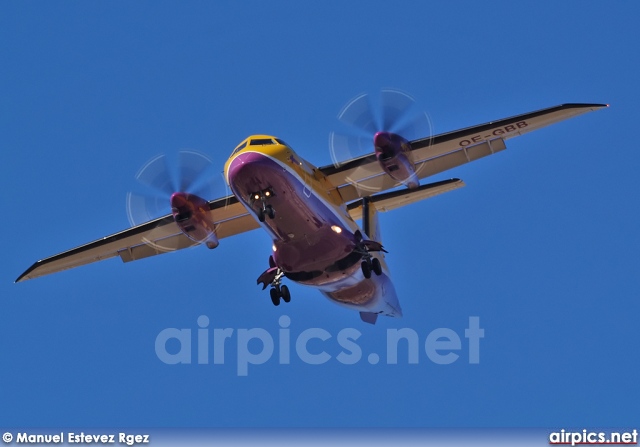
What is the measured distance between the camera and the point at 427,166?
25.5 meters

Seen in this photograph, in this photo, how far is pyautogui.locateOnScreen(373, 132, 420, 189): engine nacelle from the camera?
23.7 meters

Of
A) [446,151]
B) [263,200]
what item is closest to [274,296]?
[263,200]

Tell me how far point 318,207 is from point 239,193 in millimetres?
1805

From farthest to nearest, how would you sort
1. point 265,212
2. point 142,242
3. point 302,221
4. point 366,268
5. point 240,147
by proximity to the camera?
1. point 142,242
2. point 366,268
3. point 302,221
4. point 240,147
5. point 265,212

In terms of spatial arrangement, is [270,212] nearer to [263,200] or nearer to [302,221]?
[263,200]

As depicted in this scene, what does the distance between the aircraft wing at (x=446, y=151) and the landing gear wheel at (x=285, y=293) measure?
261 cm

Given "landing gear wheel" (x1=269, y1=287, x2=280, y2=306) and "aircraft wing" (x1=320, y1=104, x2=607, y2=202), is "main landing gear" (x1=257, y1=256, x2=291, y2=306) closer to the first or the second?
"landing gear wheel" (x1=269, y1=287, x2=280, y2=306)

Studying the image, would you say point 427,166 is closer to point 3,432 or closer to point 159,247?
point 159,247

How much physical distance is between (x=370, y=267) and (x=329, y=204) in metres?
1.74

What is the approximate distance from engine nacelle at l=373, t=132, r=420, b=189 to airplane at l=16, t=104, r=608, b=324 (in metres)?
0.02

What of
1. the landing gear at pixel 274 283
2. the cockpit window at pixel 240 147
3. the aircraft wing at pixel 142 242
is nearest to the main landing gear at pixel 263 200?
the cockpit window at pixel 240 147

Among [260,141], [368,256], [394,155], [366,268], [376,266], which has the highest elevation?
[394,155]

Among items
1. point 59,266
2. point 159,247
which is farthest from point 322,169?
point 59,266

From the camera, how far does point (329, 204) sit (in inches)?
939
